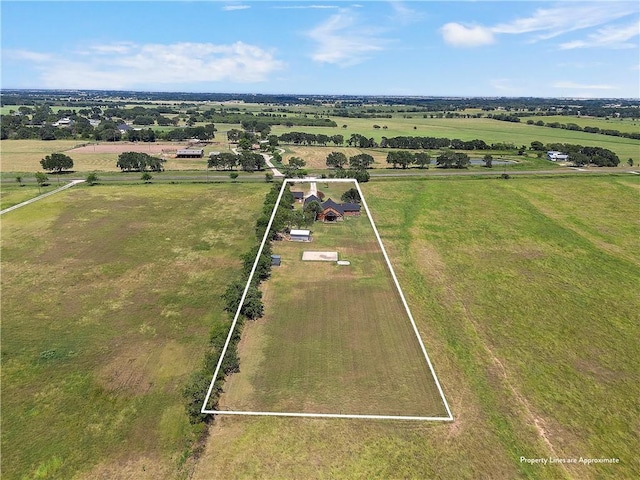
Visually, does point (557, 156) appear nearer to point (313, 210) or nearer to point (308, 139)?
point (308, 139)

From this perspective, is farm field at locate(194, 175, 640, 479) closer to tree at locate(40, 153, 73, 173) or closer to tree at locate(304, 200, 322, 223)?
tree at locate(304, 200, 322, 223)

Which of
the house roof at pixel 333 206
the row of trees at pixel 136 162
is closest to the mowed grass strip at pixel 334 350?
the house roof at pixel 333 206

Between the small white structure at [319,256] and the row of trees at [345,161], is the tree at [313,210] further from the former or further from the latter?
the row of trees at [345,161]

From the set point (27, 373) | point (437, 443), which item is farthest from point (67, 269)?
point (437, 443)

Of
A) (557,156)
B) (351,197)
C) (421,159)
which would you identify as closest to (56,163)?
(351,197)

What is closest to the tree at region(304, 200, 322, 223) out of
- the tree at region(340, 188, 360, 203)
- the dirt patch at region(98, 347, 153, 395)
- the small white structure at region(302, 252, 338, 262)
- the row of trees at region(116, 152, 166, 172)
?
the tree at region(340, 188, 360, 203)

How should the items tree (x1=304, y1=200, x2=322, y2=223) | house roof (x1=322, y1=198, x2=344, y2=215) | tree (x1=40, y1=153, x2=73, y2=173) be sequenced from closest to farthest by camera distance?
tree (x1=304, y1=200, x2=322, y2=223) < house roof (x1=322, y1=198, x2=344, y2=215) < tree (x1=40, y1=153, x2=73, y2=173)
